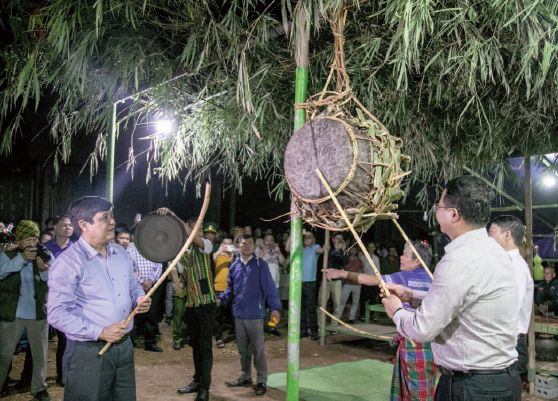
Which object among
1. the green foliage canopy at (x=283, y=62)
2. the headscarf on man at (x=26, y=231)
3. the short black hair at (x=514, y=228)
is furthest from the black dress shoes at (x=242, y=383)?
the short black hair at (x=514, y=228)

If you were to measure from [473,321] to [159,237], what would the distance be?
7.45 ft

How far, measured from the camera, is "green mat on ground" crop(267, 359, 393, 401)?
4.96m

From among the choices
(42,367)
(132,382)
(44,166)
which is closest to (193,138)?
(42,367)

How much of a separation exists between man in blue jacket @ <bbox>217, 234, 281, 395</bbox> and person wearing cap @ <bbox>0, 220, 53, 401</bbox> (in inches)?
71.9

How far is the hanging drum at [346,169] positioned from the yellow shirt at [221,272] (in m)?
4.73

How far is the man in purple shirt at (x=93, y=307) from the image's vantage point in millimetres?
2605

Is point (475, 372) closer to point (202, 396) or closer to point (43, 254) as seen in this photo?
point (202, 396)

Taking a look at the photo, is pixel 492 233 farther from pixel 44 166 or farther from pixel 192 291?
pixel 44 166

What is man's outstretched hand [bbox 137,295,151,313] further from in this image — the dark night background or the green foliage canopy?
the dark night background

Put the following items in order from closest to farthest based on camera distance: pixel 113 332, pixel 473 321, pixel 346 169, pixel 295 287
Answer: pixel 473 321 < pixel 346 169 < pixel 113 332 < pixel 295 287

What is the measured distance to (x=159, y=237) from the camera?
3439 millimetres

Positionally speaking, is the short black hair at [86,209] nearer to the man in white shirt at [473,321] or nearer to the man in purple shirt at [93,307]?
the man in purple shirt at [93,307]

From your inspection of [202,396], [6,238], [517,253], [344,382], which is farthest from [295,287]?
[6,238]

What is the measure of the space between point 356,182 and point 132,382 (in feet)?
5.95
